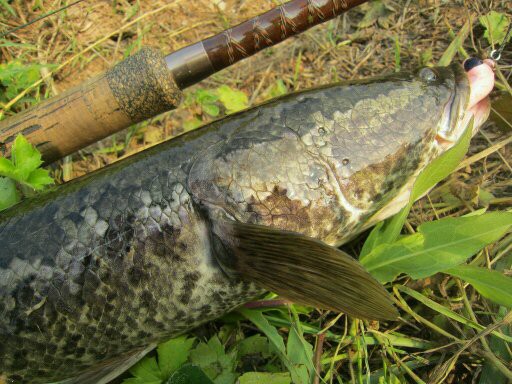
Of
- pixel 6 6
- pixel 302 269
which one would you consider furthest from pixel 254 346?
pixel 6 6

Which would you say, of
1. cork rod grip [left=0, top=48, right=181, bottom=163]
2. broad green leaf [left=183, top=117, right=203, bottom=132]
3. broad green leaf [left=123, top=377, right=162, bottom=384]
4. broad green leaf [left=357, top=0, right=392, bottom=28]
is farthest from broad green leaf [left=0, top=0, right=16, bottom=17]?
broad green leaf [left=123, top=377, right=162, bottom=384]

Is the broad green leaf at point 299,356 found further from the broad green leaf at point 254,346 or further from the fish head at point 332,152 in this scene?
the fish head at point 332,152

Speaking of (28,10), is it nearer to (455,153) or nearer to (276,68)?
(276,68)

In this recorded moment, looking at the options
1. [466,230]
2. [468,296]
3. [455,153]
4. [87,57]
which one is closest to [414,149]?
[455,153]

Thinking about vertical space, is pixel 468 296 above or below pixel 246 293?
below

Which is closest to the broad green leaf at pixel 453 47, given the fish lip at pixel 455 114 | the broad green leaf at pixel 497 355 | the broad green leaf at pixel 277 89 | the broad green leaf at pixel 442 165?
the fish lip at pixel 455 114
